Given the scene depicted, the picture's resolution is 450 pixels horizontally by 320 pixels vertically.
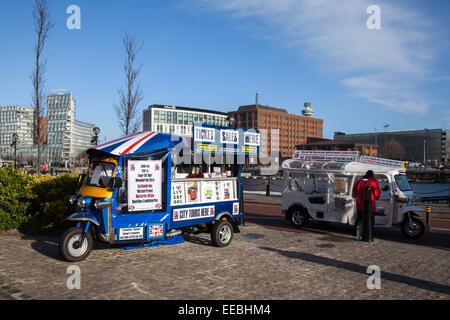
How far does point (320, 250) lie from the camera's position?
395 inches

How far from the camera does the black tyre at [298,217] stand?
13.7 meters

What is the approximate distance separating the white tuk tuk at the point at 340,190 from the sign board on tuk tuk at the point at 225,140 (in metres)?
3.32

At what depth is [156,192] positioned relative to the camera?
884 centimetres

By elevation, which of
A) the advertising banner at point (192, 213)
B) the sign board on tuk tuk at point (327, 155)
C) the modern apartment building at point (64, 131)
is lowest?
the advertising banner at point (192, 213)

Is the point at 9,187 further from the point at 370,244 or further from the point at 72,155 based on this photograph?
the point at 72,155

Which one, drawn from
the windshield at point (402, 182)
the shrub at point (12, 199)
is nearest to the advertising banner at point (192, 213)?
the shrub at point (12, 199)

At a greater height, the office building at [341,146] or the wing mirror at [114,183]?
the office building at [341,146]

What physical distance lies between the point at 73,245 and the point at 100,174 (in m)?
1.75

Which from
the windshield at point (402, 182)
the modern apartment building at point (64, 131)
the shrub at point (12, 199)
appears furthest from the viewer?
the modern apartment building at point (64, 131)

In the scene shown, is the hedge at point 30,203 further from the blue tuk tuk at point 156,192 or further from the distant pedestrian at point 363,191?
the distant pedestrian at point 363,191

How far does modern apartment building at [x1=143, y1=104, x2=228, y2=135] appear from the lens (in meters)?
157

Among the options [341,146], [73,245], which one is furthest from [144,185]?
[341,146]
